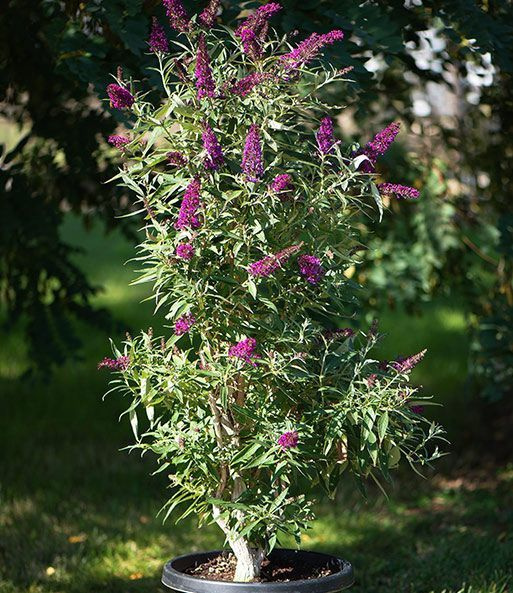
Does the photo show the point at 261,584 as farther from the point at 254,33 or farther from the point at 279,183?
the point at 254,33

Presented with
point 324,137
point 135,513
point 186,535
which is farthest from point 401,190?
point 135,513

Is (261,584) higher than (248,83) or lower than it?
lower

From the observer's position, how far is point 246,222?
9.51 feet

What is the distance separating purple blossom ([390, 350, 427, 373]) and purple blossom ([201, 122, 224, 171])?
0.79 m

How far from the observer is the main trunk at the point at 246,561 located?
306cm

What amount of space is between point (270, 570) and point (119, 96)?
5.17ft

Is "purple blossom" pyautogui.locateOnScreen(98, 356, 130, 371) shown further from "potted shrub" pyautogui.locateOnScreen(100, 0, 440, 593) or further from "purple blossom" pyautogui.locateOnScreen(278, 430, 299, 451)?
"purple blossom" pyautogui.locateOnScreen(278, 430, 299, 451)

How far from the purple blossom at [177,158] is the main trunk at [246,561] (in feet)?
3.83

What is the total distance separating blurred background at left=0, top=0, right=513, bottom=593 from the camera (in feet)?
12.3

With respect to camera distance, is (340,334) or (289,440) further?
(340,334)

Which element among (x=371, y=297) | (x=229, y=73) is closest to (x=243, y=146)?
(x=229, y=73)

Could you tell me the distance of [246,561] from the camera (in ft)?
10.1

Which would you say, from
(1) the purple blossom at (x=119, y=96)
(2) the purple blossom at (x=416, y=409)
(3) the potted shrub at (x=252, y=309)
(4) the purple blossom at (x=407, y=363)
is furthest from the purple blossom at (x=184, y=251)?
(2) the purple blossom at (x=416, y=409)

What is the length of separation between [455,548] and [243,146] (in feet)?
8.22
